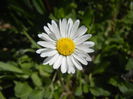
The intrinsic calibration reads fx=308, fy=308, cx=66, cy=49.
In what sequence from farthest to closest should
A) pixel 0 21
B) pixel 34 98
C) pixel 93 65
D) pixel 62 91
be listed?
pixel 0 21, pixel 93 65, pixel 62 91, pixel 34 98

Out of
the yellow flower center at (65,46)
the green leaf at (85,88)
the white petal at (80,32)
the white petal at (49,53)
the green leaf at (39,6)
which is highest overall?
the green leaf at (39,6)

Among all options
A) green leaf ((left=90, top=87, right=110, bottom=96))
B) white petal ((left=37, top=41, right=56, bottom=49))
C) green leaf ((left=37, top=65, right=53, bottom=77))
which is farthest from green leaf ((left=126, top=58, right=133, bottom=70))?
white petal ((left=37, top=41, right=56, bottom=49))

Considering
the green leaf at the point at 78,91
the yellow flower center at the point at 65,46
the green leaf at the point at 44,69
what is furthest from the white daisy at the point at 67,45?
the green leaf at the point at 78,91

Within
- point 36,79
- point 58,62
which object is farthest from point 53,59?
point 36,79

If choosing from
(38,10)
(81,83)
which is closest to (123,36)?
(81,83)

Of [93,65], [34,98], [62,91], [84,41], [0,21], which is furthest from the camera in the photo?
[0,21]

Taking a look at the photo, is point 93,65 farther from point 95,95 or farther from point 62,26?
point 62,26

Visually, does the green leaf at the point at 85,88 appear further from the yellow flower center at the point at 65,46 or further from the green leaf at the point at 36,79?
the yellow flower center at the point at 65,46

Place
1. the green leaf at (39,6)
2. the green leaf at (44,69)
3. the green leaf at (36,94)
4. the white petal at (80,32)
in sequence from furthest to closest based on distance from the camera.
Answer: the green leaf at (39,6) → the green leaf at (44,69) → the green leaf at (36,94) → the white petal at (80,32)
